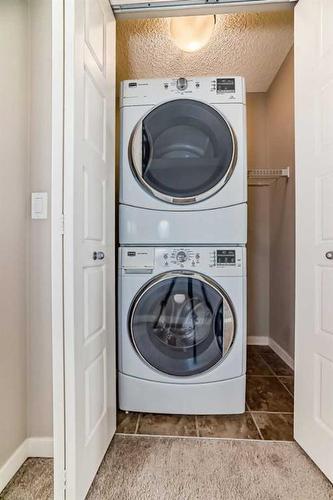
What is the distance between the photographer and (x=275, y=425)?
1546mm

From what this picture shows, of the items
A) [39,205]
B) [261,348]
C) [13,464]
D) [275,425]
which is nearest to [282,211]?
[261,348]

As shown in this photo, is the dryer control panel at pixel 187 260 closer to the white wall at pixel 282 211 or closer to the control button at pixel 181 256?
the control button at pixel 181 256

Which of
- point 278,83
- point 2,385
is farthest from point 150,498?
point 278,83

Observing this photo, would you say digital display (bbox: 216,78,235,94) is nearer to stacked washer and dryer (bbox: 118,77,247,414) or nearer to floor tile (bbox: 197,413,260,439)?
stacked washer and dryer (bbox: 118,77,247,414)

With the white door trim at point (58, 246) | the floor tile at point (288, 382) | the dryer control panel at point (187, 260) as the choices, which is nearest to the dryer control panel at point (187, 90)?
the white door trim at point (58, 246)

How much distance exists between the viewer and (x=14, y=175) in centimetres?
121

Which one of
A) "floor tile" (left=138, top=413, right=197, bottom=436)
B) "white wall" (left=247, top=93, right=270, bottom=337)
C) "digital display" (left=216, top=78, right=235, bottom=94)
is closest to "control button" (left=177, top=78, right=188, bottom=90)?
"digital display" (left=216, top=78, right=235, bottom=94)

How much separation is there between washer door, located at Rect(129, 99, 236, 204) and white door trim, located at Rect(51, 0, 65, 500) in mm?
686

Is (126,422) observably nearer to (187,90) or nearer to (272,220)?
(187,90)

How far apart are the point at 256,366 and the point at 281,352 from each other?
0.31m

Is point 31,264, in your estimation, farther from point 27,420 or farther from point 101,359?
point 27,420

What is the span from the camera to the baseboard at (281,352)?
88.5 inches

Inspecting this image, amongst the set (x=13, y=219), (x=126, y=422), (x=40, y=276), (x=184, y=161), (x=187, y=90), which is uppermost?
(x=187, y=90)

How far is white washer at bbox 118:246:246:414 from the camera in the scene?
1562 mm
